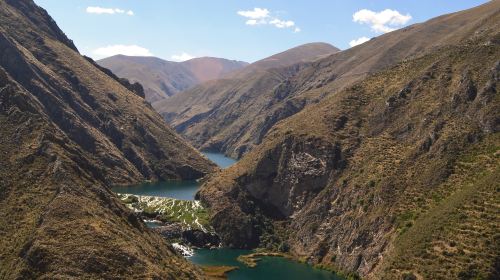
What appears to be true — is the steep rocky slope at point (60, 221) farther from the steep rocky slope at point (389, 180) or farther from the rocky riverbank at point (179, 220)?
the steep rocky slope at point (389, 180)

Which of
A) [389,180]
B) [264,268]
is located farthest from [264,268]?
[389,180]

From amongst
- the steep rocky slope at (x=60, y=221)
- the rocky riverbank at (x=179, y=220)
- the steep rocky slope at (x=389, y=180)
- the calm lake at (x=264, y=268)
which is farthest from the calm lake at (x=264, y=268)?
the steep rocky slope at (x=60, y=221)

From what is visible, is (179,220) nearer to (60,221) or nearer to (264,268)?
(264,268)

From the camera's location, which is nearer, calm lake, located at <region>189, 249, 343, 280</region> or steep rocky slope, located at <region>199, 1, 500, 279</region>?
steep rocky slope, located at <region>199, 1, 500, 279</region>

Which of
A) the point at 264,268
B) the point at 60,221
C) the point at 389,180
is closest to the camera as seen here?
the point at 60,221

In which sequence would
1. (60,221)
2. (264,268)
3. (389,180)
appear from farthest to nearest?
(389,180) < (264,268) < (60,221)

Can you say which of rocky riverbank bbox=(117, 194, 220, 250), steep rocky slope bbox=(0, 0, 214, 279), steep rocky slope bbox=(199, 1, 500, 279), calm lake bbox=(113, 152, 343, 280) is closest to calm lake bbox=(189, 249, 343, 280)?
calm lake bbox=(113, 152, 343, 280)

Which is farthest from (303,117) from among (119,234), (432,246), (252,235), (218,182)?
(119,234)

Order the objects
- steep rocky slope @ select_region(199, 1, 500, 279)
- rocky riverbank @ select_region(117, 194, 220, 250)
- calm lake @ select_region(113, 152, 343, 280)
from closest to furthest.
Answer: steep rocky slope @ select_region(199, 1, 500, 279), calm lake @ select_region(113, 152, 343, 280), rocky riverbank @ select_region(117, 194, 220, 250)

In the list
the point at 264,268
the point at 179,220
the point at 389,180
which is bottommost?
the point at 264,268

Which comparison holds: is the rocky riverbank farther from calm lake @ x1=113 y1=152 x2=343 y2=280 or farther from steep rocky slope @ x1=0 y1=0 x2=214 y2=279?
steep rocky slope @ x1=0 y1=0 x2=214 y2=279
